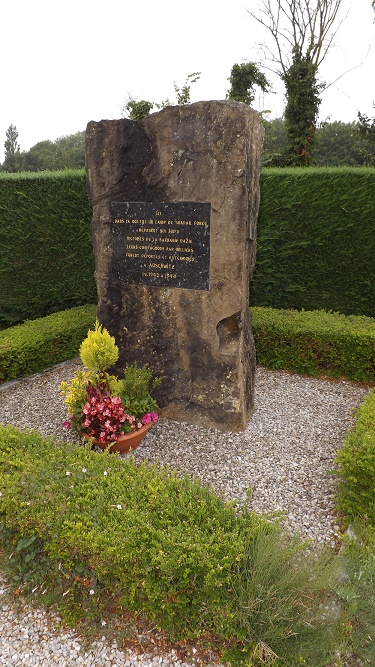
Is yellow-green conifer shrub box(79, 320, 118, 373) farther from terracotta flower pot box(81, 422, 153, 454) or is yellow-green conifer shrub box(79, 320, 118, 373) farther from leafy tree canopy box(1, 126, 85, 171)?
leafy tree canopy box(1, 126, 85, 171)

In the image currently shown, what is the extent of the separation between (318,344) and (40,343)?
397 centimetres

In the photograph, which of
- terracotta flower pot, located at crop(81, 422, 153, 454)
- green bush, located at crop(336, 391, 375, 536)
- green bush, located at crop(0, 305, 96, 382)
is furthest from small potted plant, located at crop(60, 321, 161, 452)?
green bush, located at crop(336, 391, 375, 536)

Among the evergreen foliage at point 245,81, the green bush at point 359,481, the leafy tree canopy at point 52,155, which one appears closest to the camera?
the green bush at point 359,481

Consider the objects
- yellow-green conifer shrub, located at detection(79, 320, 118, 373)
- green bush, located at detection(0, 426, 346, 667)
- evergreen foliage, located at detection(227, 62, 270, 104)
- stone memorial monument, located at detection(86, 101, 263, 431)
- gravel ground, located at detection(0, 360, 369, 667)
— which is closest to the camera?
green bush, located at detection(0, 426, 346, 667)

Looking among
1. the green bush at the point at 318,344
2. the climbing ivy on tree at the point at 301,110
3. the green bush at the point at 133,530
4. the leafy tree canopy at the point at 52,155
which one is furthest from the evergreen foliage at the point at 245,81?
the leafy tree canopy at the point at 52,155

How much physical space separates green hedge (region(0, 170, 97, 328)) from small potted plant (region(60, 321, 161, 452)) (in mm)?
4208

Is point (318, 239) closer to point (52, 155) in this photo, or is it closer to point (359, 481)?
point (359, 481)

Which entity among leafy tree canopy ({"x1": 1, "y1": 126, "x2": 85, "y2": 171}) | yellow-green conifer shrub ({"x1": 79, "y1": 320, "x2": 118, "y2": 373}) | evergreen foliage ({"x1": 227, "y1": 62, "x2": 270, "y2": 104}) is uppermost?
evergreen foliage ({"x1": 227, "y1": 62, "x2": 270, "y2": 104})

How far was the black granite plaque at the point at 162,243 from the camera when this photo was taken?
4.62 metres

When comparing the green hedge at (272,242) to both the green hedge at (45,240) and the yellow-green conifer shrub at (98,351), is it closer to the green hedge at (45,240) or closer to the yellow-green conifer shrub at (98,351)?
the green hedge at (45,240)

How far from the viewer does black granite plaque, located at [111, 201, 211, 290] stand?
4625 millimetres

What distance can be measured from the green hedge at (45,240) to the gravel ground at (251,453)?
2589 mm

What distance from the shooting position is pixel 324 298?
804 centimetres

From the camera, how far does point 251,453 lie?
15.1 feet
